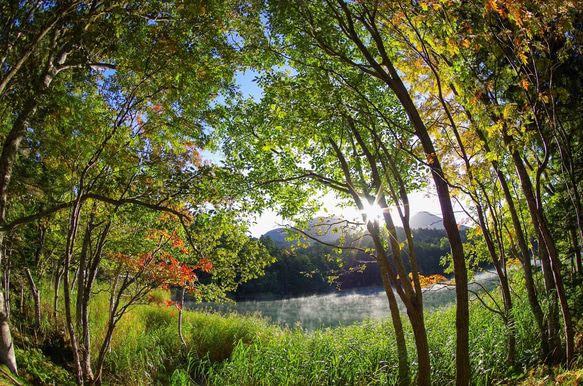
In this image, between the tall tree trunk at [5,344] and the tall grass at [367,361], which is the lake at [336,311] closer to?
the tall grass at [367,361]

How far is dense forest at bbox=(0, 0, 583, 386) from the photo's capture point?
2426 mm

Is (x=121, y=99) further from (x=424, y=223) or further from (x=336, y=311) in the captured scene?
(x=336, y=311)

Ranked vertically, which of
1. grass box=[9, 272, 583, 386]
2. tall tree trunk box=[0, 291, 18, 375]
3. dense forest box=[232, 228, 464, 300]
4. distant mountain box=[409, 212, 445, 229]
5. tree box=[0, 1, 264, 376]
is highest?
tree box=[0, 1, 264, 376]

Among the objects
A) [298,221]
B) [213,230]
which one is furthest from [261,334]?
[213,230]

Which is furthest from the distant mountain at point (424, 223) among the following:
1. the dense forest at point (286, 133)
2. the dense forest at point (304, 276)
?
the dense forest at point (304, 276)

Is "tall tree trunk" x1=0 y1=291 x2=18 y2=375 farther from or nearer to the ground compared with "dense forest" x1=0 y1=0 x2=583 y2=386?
nearer to the ground

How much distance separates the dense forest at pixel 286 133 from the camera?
243 centimetres

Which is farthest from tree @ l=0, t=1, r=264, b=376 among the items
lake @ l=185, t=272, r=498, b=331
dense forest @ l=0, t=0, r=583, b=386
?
lake @ l=185, t=272, r=498, b=331

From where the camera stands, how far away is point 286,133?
305 cm

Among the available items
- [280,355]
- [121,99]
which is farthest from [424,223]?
[121,99]

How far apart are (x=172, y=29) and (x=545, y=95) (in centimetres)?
335

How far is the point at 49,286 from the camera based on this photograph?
7.79m

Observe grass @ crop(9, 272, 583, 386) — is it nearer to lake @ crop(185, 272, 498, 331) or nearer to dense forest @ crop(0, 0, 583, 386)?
dense forest @ crop(0, 0, 583, 386)

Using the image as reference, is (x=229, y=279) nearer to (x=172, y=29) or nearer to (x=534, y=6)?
(x=172, y=29)
